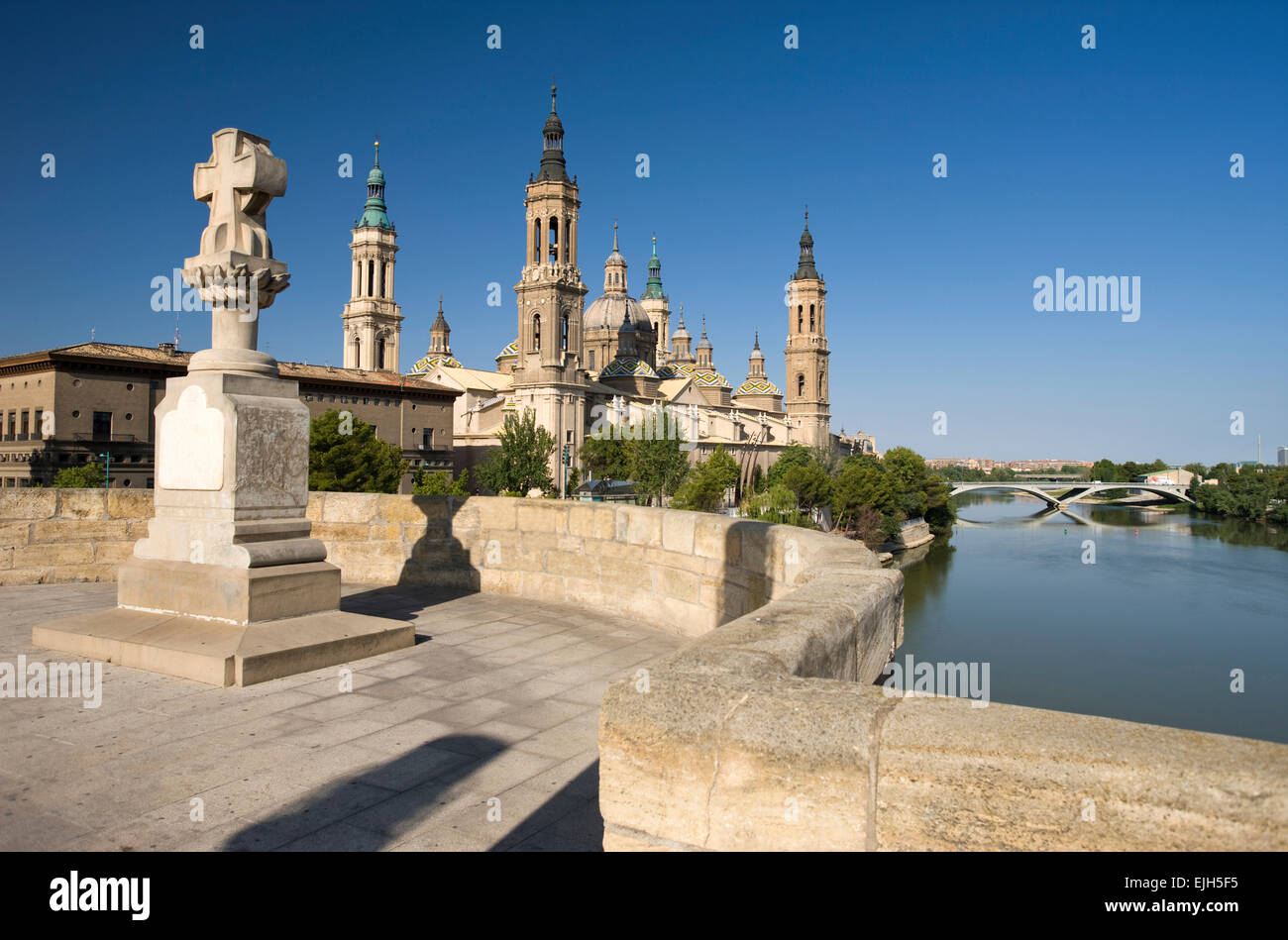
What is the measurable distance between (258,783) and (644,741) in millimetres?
2081

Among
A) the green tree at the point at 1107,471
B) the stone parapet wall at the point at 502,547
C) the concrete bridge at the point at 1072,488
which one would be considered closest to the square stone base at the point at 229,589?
the stone parapet wall at the point at 502,547

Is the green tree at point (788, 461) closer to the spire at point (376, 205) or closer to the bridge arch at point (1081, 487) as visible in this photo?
the bridge arch at point (1081, 487)

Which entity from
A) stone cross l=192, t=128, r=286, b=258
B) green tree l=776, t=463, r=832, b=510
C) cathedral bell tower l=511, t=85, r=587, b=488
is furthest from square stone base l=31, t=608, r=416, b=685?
cathedral bell tower l=511, t=85, r=587, b=488

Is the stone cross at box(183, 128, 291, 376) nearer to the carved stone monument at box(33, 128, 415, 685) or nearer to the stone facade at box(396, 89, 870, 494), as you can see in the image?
the carved stone monument at box(33, 128, 415, 685)

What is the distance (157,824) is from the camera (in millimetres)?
2850

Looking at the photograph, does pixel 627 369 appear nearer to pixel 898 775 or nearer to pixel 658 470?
pixel 658 470

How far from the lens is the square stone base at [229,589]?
492 centimetres

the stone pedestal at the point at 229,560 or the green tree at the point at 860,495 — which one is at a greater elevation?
the stone pedestal at the point at 229,560

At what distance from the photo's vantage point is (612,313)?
89500mm

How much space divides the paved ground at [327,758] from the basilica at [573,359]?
171 feet

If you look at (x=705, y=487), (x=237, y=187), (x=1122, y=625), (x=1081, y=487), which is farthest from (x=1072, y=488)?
(x=237, y=187)

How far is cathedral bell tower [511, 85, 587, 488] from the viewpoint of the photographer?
62.3 metres

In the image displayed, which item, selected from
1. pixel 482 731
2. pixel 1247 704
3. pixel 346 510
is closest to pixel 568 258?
pixel 1247 704
